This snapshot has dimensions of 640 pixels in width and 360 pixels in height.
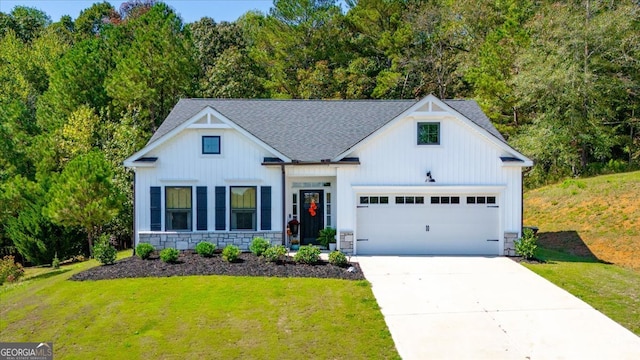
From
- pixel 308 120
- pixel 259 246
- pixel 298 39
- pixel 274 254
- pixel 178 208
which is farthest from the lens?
pixel 298 39

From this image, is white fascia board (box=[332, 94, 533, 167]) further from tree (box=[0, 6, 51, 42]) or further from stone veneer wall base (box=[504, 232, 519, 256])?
tree (box=[0, 6, 51, 42])

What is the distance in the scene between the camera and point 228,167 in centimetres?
1620

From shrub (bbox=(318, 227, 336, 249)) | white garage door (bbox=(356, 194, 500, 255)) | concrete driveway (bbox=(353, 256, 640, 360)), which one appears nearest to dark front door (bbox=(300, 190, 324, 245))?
shrub (bbox=(318, 227, 336, 249))

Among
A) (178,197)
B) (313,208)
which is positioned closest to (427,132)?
(313,208)

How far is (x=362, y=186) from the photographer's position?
1595cm

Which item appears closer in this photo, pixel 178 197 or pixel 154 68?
pixel 178 197

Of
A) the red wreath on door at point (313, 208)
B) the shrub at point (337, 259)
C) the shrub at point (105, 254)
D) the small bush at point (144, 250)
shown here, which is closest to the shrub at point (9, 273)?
the shrub at point (105, 254)

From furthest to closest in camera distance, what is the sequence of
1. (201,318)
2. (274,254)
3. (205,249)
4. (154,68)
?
(154,68) → (205,249) → (274,254) → (201,318)

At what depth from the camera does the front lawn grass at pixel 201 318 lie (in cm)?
904

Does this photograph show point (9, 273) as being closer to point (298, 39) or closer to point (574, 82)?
point (298, 39)

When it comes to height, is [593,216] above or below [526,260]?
above

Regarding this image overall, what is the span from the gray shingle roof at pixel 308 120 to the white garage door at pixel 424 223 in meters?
2.39

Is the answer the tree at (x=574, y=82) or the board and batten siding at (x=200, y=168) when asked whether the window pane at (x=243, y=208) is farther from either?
the tree at (x=574, y=82)

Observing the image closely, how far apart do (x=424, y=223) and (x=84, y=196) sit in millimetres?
11416
